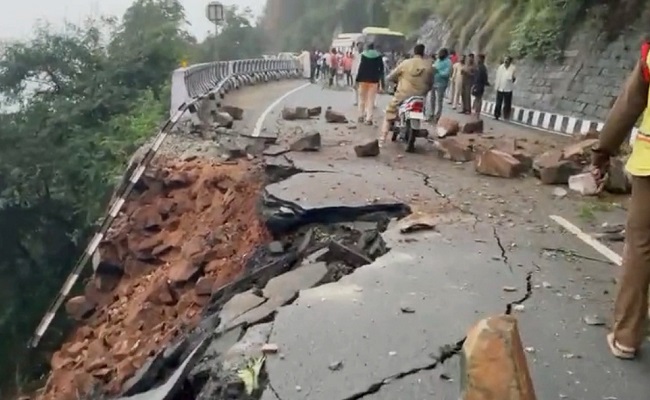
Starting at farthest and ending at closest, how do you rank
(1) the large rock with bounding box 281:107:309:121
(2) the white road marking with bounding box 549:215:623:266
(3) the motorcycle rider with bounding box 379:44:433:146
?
1. (1) the large rock with bounding box 281:107:309:121
2. (3) the motorcycle rider with bounding box 379:44:433:146
3. (2) the white road marking with bounding box 549:215:623:266

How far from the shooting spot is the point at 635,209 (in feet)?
13.3

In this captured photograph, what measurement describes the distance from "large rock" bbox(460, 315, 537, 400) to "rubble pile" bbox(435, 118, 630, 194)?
6.02 meters

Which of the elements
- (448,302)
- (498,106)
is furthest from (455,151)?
(498,106)

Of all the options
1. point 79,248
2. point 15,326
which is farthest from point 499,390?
point 15,326

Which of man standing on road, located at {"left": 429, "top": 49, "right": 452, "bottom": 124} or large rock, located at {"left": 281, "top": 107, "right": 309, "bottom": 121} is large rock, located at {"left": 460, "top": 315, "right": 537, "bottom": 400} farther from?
man standing on road, located at {"left": 429, "top": 49, "right": 452, "bottom": 124}

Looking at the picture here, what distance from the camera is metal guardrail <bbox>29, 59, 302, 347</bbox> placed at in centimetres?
1123

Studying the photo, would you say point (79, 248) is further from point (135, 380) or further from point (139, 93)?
point (135, 380)

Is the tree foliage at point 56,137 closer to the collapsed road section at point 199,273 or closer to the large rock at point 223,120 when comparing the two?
the large rock at point 223,120

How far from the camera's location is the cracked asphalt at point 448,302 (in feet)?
13.5

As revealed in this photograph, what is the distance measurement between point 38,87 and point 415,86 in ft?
47.5

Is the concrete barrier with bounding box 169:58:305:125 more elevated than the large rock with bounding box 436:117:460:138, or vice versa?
the large rock with bounding box 436:117:460:138

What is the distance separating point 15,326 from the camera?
21.2 meters

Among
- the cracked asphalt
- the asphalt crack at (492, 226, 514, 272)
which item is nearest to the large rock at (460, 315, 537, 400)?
the cracked asphalt

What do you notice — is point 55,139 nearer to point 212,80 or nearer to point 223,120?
point 212,80
